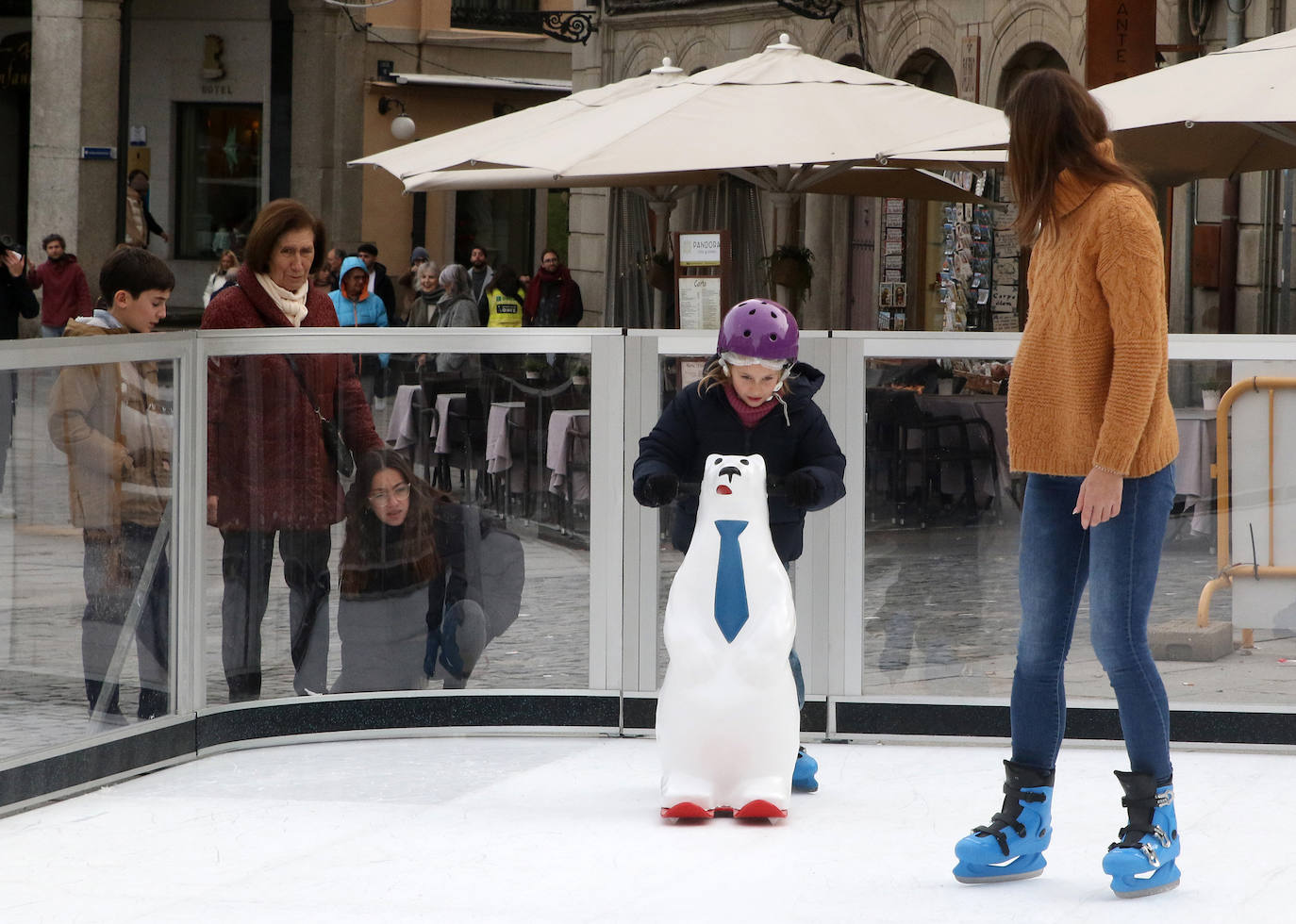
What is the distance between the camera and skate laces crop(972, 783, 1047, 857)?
14.8 feet

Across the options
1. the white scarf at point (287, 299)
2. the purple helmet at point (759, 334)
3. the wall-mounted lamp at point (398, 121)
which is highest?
the wall-mounted lamp at point (398, 121)

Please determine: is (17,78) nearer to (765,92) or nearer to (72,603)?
(765,92)

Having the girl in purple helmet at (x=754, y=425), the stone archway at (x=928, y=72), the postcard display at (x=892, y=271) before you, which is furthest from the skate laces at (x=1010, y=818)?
the stone archway at (x=928, y=72)

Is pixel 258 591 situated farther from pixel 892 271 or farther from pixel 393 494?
pixel 892 271

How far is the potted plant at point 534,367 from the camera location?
612 centimetres

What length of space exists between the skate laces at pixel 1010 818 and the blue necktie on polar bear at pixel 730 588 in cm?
90

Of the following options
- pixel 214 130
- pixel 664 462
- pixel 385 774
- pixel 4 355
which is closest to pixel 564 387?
pixel 664 462

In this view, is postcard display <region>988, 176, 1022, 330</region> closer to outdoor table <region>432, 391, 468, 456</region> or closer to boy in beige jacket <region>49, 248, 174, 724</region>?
outdoor table <region>432, 391, 468, 456</region>

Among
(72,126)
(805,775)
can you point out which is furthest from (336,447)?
(72,126)

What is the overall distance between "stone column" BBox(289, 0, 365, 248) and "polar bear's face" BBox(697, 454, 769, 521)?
87.0 feet

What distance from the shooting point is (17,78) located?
1275 inches

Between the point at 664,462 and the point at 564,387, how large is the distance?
3.05 ft

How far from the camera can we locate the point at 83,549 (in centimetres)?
543

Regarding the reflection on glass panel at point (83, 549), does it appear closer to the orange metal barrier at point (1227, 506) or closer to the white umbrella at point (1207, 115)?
the orange metal barrier at point (1227, 506)
